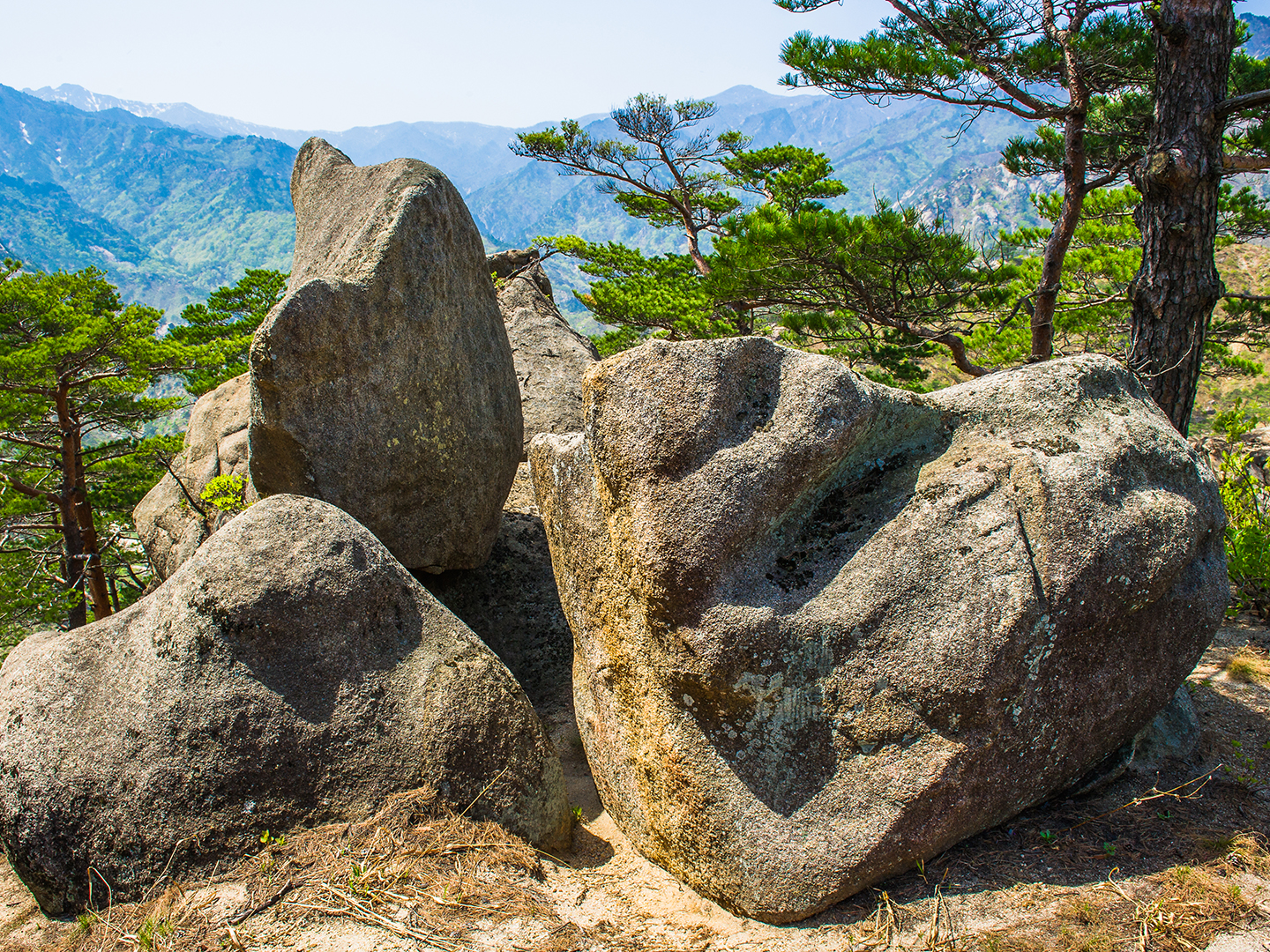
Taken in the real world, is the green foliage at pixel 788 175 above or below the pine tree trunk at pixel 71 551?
above

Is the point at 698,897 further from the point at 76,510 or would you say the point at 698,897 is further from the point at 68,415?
the point at 68,415

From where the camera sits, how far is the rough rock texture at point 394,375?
516 centimetres

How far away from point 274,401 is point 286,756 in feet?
8.07

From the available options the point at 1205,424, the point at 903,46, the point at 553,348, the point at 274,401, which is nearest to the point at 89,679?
the point at 274,401

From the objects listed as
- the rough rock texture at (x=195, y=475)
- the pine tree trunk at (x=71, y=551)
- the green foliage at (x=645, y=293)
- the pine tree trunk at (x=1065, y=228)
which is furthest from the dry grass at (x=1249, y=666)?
the pine tree trunk at (x=71, y=551)

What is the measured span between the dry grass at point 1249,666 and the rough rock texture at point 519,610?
5430mm

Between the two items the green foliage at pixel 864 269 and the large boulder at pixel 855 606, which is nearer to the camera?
the large boulder at pixel 855 606

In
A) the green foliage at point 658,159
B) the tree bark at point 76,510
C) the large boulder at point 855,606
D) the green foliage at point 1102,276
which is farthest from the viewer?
the green foliage at point 658,159

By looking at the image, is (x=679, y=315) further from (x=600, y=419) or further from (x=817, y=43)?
(x=600, y=419)

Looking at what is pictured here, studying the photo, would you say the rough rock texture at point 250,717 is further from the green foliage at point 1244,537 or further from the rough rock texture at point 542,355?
the green foliage at point 1244,537

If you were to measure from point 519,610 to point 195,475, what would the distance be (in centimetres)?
452

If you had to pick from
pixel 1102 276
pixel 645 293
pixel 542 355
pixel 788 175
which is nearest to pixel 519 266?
pixel 542 355

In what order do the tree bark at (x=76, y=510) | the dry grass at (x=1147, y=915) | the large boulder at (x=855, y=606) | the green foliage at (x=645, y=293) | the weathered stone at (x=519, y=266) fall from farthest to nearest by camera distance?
1. the green foliage at (x=645, y=293)
2. the weathered stone at (x=519, y=266)
3. the tree bark at (x=76, y=510)
4. the large boulder at (x=855, y=606)
5. the dry grass at (x=1147, y=915)

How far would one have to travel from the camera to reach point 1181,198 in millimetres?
6285
